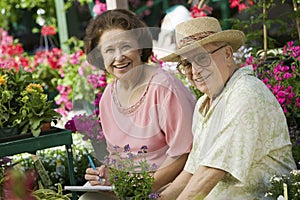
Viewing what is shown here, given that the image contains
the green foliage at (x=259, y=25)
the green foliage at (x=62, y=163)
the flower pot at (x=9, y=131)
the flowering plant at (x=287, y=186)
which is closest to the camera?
the flowering plant at (x=287, y=186)

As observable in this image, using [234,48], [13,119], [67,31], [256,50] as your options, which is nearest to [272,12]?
[256,50]

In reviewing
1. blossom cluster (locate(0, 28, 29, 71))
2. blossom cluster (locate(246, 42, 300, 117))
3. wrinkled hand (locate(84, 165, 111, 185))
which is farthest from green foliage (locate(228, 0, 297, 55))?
blossom cluster (locate(0, 28, 29, 71))

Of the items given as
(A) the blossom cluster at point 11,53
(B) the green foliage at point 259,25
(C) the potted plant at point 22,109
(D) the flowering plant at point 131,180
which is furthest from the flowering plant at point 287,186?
(A) the blossom cluster at point 11,53

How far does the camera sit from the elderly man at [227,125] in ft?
7.36

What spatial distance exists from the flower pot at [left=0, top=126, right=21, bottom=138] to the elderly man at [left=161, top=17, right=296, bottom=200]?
80 cm

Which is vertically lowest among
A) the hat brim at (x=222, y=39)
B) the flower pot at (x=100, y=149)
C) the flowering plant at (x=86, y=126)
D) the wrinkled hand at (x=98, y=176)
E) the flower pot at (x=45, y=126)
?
the wrinkled hand at (x=98, y=176)

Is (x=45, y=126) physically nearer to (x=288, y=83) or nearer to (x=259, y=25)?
(x=288, y=83)

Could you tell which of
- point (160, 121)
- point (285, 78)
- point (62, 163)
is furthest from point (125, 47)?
point (62, 163)

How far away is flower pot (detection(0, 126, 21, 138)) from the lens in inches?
113

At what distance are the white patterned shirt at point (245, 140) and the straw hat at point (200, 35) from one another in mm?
141

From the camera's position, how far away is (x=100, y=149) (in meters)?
3.18

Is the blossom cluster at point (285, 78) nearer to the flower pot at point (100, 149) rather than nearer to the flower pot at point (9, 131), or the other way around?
the flower pot at point (100, 149)

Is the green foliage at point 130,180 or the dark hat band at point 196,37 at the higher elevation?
the dark hat band at point 196,37

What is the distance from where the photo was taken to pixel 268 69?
3762 millimetres
